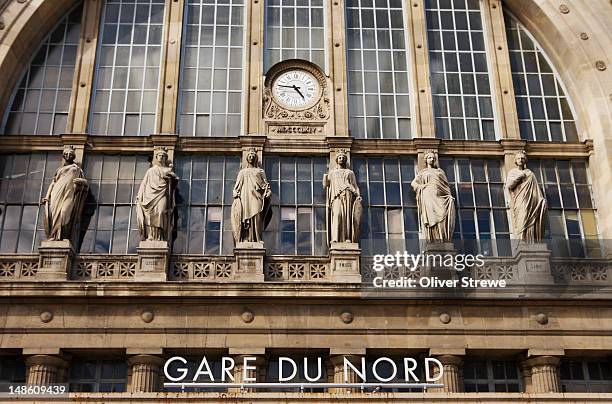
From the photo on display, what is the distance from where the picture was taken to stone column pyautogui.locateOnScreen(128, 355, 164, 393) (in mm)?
23520

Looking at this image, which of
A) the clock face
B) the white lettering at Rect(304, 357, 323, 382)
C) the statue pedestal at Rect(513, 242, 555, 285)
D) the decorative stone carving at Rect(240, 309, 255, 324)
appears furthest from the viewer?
the clock face

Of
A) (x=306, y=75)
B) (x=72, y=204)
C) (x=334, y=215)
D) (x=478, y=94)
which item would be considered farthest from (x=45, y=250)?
(x=478, y=94)

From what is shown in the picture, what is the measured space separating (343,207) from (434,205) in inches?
105

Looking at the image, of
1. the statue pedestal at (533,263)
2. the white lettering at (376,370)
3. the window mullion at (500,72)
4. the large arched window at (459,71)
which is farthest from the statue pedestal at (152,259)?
the window mullion at (500,72)

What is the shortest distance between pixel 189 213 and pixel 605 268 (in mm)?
12198

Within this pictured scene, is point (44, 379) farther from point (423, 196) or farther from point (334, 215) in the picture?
point (423, 196)

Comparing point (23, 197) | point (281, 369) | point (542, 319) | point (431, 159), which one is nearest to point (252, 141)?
point (431, 159)

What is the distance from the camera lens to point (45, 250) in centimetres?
2492

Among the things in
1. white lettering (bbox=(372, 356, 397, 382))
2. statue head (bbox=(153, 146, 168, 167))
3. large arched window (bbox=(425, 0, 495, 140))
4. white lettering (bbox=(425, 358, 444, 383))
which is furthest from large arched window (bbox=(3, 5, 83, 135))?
white lettering (bbox=(425, 358, 444, 383))

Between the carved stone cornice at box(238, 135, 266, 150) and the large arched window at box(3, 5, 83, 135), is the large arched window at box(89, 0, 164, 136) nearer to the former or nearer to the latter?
the large arched window at box(3, 5, 83, 135)

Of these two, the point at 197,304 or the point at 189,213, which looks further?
the point at 189,213

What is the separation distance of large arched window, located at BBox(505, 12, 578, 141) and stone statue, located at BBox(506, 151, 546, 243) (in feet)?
8.22

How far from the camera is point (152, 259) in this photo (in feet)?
81.8

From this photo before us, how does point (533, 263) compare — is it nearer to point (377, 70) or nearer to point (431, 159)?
point (431, 159)
